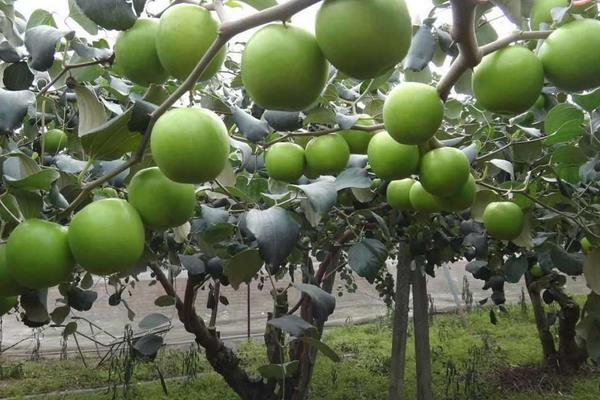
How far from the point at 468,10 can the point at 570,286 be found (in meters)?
7.40

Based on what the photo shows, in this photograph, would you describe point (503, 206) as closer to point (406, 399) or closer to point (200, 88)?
point (200, 88)

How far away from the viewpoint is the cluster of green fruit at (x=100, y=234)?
533 millimetres

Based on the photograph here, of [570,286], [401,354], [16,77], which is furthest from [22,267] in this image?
[570,286]

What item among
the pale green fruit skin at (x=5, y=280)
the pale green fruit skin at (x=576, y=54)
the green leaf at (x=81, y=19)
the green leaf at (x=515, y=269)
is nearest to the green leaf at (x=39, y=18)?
the green leaf at (x=81, y=19)

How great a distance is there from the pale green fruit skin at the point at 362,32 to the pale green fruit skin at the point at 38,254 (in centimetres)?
36

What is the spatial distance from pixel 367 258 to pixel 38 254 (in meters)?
0.65

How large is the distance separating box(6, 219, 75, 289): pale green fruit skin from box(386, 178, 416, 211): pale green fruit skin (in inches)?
24.1

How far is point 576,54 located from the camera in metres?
0.45

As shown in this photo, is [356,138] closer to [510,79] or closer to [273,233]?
[273,233]

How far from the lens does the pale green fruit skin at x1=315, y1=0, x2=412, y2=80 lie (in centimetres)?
35

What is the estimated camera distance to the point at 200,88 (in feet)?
3.64

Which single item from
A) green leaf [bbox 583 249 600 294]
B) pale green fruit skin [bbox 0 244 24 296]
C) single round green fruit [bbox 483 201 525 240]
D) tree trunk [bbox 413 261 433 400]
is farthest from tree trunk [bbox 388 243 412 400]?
pale green fruit skin [bbox 0 244 24 296]

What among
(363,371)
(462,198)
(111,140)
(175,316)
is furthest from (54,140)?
(175,316)

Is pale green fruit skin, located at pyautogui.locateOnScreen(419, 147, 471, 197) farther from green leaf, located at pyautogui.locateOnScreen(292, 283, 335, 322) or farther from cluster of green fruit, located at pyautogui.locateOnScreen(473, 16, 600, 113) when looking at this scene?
green leaf, located at pyautogui.locateOnScreen(292, 283, 335, 322)
